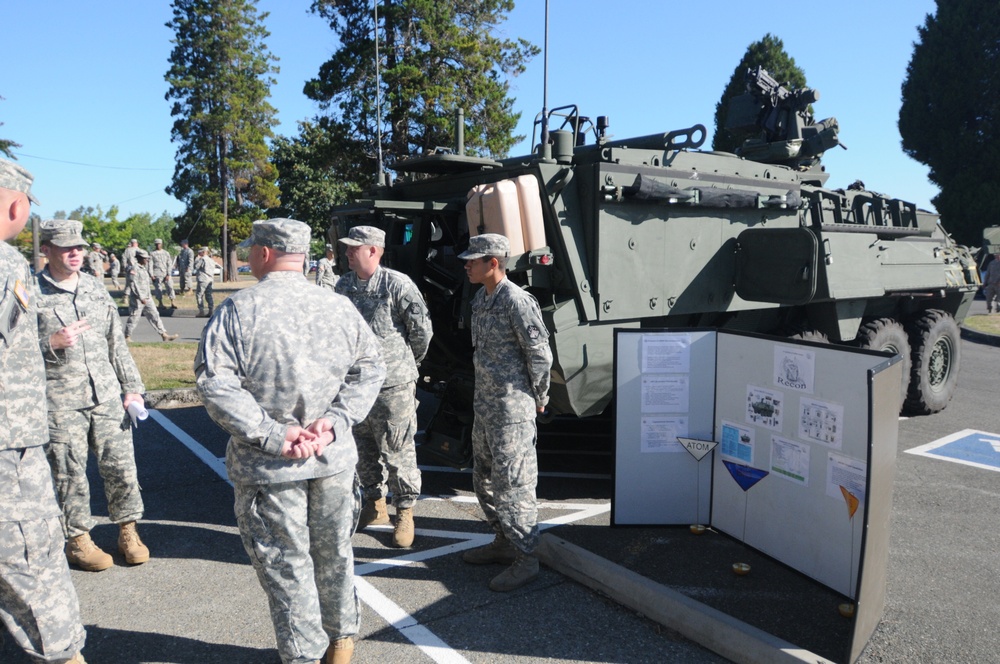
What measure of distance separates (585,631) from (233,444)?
169cm

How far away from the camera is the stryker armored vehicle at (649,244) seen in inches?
185

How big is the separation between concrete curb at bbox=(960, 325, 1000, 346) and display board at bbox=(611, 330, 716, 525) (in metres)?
11.3

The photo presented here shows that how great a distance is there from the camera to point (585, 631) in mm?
3295

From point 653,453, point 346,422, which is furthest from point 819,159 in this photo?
point 346,422

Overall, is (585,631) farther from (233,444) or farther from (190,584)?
(190,584)

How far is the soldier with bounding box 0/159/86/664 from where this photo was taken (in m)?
2.64

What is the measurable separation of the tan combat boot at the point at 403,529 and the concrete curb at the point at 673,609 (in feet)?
2.53

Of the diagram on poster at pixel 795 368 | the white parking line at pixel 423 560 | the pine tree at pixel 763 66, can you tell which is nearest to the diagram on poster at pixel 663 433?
the diagram on poster at pixel 795 368

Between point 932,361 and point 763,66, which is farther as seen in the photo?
point 763,66

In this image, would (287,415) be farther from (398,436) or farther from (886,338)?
(886,338)

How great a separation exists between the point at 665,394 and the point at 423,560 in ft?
5.16

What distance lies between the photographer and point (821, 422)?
3398 millimetres

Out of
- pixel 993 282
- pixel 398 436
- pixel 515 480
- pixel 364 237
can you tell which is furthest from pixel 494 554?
pixel 993 282

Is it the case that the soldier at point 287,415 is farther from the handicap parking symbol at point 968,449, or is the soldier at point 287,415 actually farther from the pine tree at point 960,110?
the pine tree at point 960,110
